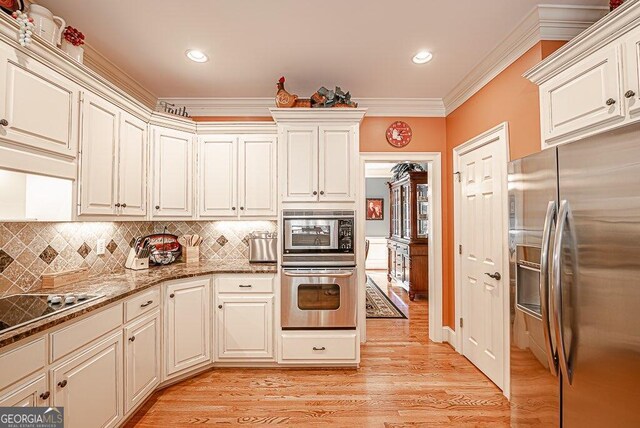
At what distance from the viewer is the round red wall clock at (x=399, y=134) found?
3424mm

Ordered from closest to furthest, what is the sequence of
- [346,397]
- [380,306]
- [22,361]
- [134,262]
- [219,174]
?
[22,361] < [346,397] < [134,262] < [219,174] < [380,306]

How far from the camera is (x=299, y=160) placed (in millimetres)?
2818

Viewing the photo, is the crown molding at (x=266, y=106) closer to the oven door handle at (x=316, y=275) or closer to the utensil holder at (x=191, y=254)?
the utensil holder at (x=191, y=254)

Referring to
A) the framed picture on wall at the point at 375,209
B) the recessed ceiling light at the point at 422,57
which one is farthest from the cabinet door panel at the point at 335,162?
the framed picture on wall at the point at 375,209

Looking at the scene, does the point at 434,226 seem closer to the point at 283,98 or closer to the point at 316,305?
the point at 316,305

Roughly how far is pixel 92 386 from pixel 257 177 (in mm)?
2014

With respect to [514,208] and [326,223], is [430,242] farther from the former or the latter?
[514,208]

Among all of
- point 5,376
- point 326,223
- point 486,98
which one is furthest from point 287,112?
point 5,376

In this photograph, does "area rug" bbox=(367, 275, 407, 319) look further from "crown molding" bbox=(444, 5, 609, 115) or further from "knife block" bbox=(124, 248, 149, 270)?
"crown molding" bbox=(444, 5, 609, 115)

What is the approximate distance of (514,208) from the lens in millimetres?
1754

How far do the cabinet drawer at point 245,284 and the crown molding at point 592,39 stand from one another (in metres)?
2.50

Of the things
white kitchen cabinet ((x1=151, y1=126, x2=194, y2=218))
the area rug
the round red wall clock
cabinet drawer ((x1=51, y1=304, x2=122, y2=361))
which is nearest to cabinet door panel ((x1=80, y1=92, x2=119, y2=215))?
white kitchen cabinet ((x1=151, y1=126, x2=194, y2=218))

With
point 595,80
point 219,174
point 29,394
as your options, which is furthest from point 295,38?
point 29,394

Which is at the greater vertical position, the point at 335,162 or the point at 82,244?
the point at 335,162
